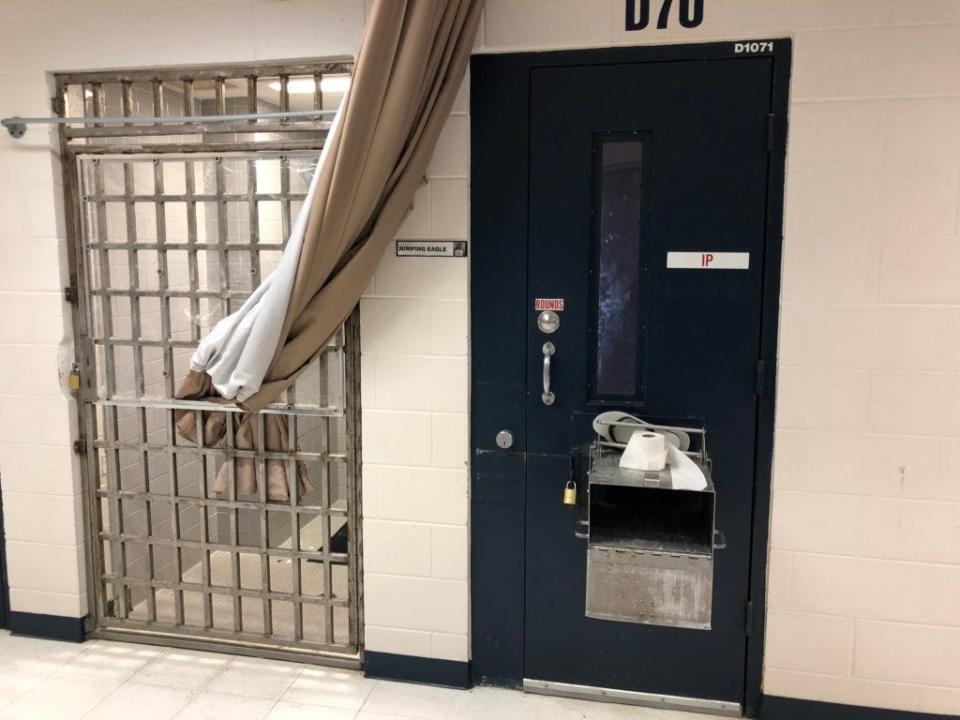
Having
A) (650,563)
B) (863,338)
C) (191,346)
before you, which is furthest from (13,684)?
(863,338)

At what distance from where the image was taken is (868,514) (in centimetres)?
243

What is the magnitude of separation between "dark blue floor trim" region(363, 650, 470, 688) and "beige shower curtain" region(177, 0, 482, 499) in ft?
3.54

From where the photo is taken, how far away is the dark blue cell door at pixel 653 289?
2.43 meters

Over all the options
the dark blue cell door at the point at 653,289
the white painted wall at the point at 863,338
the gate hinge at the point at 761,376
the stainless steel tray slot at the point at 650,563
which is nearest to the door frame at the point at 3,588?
the dark blue cell door at the point at 653,289

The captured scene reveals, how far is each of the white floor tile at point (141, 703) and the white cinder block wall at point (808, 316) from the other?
0.72m

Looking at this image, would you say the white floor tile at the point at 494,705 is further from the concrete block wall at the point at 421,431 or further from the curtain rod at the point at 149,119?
the curtain rod at the point at 149,119

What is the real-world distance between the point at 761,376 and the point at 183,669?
2.43m

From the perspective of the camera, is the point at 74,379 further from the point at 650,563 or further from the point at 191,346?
the point at 650,563

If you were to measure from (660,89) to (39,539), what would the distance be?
298 cm

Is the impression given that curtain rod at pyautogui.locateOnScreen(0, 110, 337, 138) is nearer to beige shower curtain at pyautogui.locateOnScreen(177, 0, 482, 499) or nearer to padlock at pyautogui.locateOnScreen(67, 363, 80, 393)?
beige shower curtain at pyautogui.locateOnScreen(177, 0, 482, 499)

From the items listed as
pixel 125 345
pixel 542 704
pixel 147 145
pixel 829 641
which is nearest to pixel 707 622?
pixel 829 641

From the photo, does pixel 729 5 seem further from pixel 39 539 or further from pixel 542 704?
pixel 39 539

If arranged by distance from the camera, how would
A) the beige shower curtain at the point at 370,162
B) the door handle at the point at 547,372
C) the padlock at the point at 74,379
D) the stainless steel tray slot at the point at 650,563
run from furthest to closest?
the padlock at the point at 74,379
the door handle at the point at 547,372
the beige shower curtain at the point at 370,162
the stainless steel tray slot at the point at 650,563

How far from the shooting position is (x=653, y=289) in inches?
99.0
